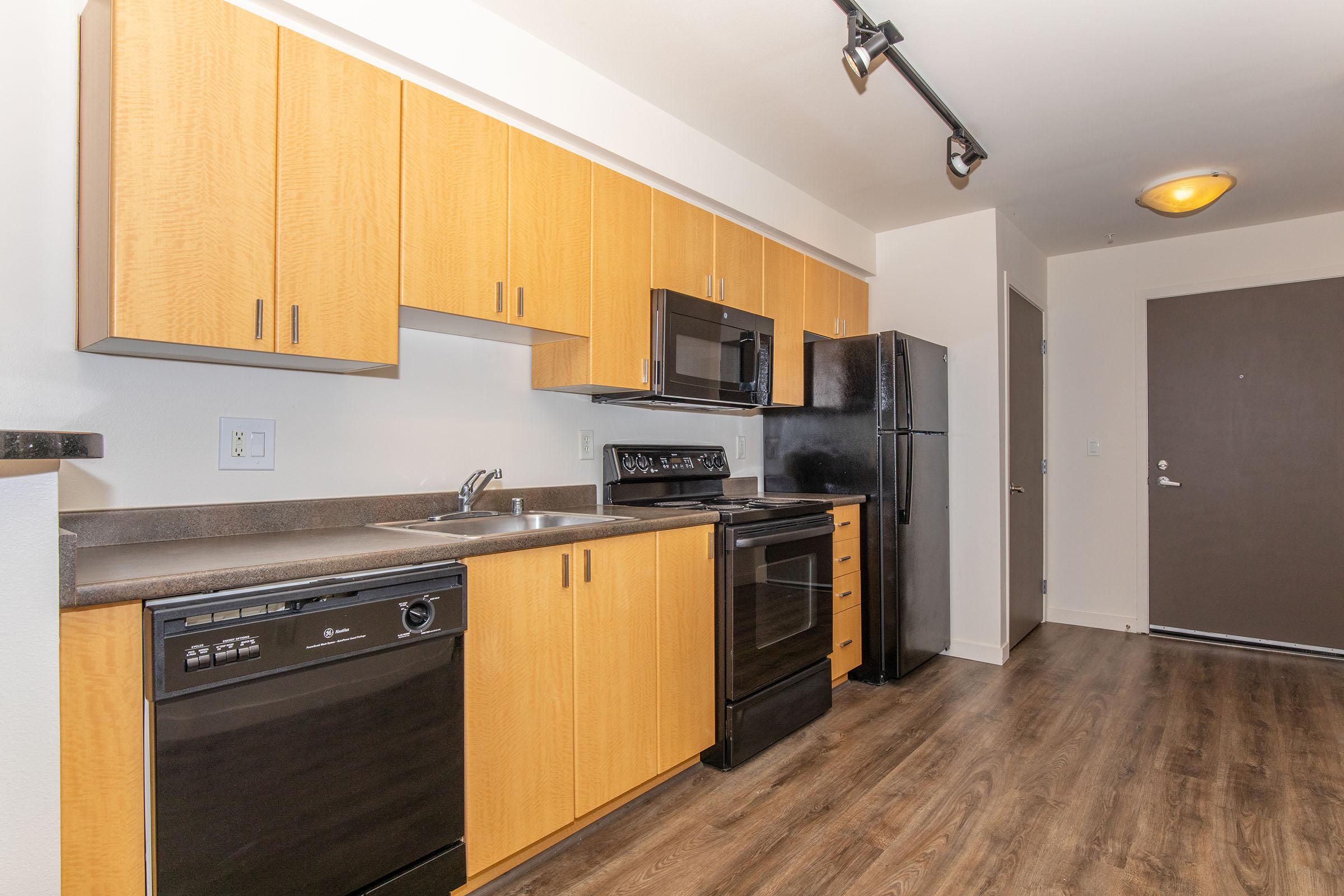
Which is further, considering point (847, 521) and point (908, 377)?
point (908, 377)

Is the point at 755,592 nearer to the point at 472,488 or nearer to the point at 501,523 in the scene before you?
the point at 501,523

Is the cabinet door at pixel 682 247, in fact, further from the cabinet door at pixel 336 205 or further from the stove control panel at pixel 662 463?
the cabinet door at pixel 336 205

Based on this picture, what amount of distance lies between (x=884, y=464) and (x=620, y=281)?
1681 millimetres

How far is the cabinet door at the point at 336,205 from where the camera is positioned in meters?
1.63

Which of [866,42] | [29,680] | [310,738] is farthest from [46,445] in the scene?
[866,42]

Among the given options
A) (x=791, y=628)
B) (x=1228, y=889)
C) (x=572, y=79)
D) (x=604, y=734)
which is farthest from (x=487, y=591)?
(x=1228, y=889)

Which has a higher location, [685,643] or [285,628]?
[285,628]

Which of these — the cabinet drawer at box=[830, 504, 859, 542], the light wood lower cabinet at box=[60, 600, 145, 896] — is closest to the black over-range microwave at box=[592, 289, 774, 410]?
the cabinet drawer at box=[830, 504, 859, 542]

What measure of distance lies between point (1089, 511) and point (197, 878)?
4.89 m

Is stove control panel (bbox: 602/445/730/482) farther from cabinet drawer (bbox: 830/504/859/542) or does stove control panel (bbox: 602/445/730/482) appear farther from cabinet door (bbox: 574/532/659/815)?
cabinet door (bbox: 574/532/659/815)

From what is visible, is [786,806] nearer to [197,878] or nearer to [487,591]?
[487,591]

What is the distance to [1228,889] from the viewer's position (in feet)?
5.94

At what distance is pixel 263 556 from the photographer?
1.44 meters

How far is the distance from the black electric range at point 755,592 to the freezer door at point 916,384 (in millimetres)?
→ 662
